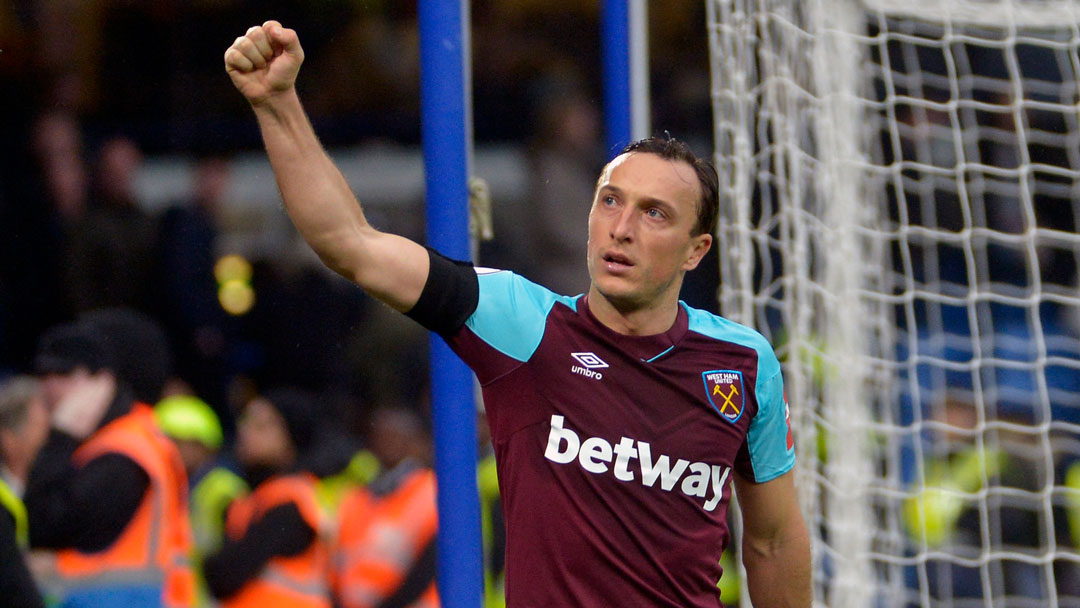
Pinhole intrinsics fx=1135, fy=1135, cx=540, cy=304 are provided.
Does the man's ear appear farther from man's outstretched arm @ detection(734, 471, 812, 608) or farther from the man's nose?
man's outstretched arm @ detection(734, 471, 812, 608)

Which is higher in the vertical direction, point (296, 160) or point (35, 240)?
point (35, 240)

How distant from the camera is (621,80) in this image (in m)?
3.43

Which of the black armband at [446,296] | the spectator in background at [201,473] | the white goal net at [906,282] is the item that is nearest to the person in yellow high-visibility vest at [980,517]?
the white goal net at [906,282]

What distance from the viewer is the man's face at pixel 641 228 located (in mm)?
2297

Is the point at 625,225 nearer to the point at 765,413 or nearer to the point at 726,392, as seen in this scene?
the point at 726,392

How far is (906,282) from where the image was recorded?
209 inches

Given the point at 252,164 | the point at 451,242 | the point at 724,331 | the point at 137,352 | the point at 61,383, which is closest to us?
the point at 724,331

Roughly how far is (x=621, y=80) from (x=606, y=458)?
1533 mm

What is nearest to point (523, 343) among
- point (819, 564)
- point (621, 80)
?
point (621, 80)

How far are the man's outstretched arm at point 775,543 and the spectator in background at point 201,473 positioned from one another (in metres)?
2.91

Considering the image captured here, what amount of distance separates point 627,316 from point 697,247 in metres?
0.23

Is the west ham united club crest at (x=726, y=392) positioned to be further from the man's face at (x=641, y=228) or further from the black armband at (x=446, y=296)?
the black armband at (x=446, y=296)

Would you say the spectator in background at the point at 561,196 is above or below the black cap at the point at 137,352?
above

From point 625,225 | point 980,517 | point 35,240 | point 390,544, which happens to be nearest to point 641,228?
point 625,225
